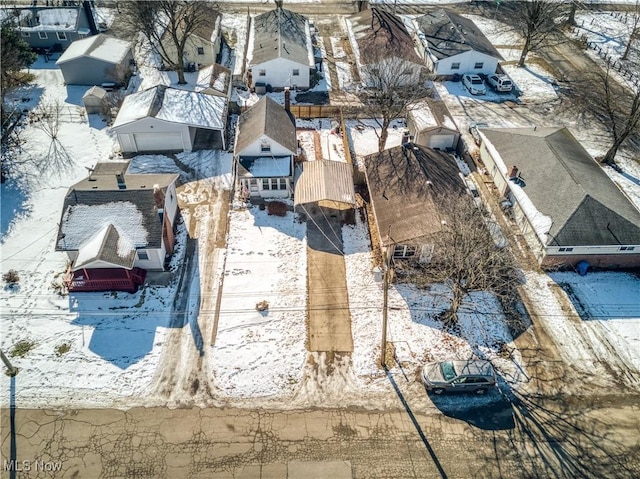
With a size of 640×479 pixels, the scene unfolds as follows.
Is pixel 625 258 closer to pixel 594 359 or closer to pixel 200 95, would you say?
pixel 594 359

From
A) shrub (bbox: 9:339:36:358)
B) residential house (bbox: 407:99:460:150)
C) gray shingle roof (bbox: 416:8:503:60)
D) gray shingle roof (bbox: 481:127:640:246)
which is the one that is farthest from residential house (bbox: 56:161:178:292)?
gray shingle roof (bbox: 416:8:503:60)

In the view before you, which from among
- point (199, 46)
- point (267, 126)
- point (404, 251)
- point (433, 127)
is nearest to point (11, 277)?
point (267, 126)

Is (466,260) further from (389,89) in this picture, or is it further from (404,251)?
(389,89)

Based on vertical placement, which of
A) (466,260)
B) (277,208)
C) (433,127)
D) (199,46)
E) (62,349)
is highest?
(199,46)

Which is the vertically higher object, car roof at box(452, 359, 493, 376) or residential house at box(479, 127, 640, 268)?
residential house at box(479, 127, 640, 268)

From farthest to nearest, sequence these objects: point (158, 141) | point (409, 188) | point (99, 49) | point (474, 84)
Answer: point (474, 84) < point (99, 49) < point (158, 141) < point (409, 188)

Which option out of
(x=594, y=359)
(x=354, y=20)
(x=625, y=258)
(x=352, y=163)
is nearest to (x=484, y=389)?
(x=594, y=359)

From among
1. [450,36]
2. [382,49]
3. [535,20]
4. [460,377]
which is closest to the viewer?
[460,377]

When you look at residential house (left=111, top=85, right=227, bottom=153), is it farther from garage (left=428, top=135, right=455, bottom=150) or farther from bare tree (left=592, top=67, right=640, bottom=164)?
bare tree (left=592, top=67, right=640, bottom=164)
